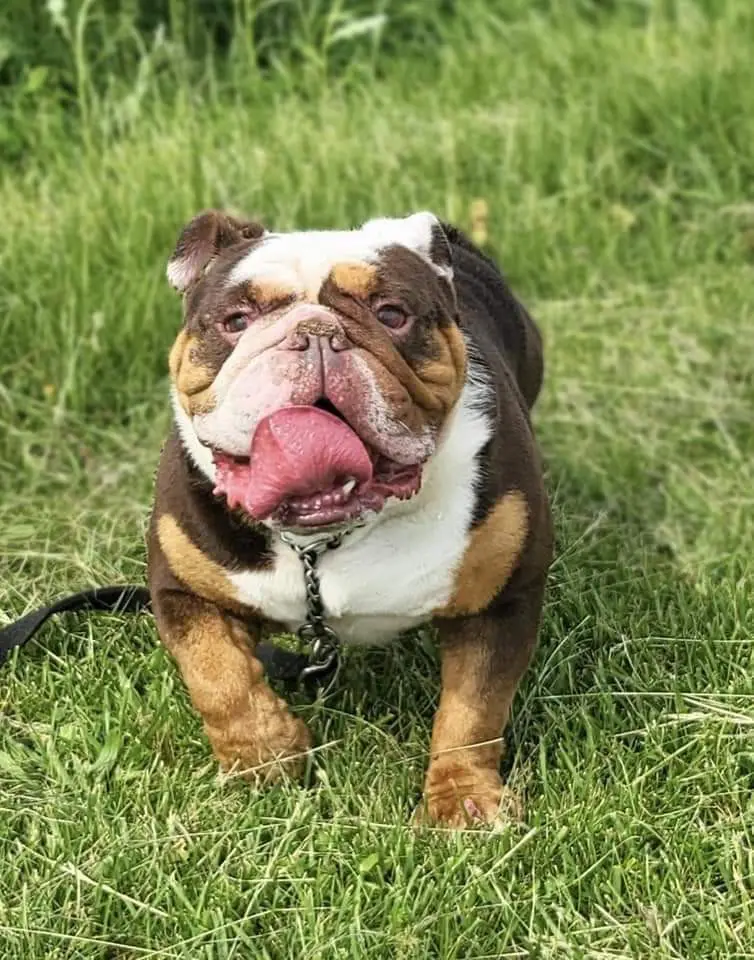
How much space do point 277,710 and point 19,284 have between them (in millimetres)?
2064

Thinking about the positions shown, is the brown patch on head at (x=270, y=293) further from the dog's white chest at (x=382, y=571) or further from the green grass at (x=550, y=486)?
the green grass at (x=550, y=486)

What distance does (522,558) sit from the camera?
8.20ft

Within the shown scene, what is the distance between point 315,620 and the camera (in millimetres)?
2512

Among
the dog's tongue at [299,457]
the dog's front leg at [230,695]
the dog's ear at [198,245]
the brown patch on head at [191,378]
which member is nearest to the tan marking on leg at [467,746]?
the dog's front leg at [230,695]

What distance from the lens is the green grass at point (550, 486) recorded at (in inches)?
88.1

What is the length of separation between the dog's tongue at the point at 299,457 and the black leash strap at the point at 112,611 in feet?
2.16

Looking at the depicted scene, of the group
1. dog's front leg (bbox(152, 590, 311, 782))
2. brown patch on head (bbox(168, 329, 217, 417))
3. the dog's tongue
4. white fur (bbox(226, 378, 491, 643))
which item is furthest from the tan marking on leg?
brown patch on head (bbox(168, 329, 217, 417))

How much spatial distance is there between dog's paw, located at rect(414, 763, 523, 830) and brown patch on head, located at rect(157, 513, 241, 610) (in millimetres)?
475

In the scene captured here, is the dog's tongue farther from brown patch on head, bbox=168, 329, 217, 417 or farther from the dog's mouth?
brown patch on head, bbox=168, 329, 217, 417

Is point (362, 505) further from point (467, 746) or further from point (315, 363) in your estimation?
point (467, 746)

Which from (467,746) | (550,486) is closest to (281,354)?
(467,746)

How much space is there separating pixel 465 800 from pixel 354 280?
3.00 ft

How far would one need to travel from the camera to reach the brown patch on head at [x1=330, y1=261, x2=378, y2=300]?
90.0 inches

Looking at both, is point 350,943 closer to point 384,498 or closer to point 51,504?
point 384,498
